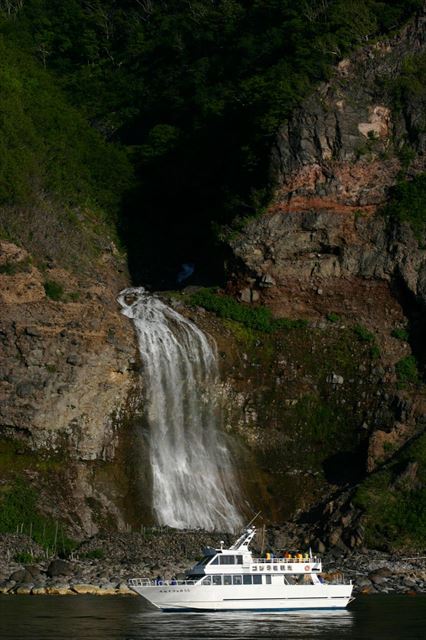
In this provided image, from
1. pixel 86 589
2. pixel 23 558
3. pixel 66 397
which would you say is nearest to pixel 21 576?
pixel 86 589

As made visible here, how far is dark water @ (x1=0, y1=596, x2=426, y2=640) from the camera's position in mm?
57875

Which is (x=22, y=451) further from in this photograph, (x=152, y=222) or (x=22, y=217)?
(x=152, y=222)

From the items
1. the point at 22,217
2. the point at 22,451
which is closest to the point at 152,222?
the point at 22,217

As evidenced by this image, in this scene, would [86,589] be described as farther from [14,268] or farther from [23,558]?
[14,268]

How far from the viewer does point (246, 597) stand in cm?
6800

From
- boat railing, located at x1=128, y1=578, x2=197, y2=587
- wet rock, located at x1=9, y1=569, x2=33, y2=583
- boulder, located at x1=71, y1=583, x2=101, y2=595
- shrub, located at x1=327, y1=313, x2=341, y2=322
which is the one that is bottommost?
wet rock, located at x1=9, y1=569, x2=33, y2=583

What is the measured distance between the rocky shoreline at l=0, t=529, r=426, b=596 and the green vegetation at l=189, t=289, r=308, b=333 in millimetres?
18786

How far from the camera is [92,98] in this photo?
138 metres

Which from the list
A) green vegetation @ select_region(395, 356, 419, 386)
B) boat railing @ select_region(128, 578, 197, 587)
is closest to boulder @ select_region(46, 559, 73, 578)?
boat railing @ select_region(128, 578, 197, 587)

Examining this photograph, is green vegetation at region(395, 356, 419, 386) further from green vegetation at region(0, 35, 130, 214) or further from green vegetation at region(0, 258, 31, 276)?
green vegetation at region(0, 35, 130, 214)

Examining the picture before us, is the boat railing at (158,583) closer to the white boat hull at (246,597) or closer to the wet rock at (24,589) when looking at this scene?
the white boat hull at (246,597)

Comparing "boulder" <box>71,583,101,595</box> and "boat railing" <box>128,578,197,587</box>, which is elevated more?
"boat railing" <box>128,578,197,587</box>

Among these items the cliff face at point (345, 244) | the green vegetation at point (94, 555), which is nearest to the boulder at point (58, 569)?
the green vegetation at point (94, 555)

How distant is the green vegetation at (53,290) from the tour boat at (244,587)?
31.9m
